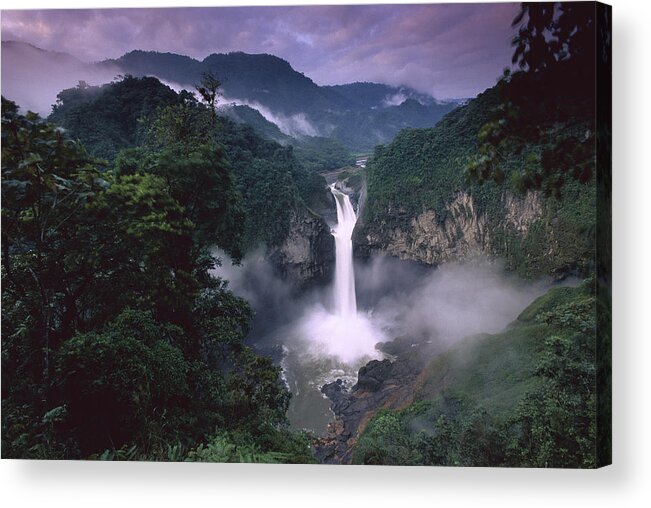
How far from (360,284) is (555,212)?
6.00ft

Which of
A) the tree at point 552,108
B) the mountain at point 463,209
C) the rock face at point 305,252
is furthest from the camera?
the rock face at point 305,252

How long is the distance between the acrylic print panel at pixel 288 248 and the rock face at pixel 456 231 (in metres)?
0.02

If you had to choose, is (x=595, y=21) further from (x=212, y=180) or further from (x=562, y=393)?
(x=212, y=180)

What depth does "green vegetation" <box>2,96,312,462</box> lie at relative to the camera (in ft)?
12.5

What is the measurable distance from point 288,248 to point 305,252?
0.88ft

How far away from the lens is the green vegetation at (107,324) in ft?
12.5

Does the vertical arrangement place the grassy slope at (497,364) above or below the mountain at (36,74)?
below

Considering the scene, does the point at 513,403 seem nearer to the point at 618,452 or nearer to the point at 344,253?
the point at 618,452

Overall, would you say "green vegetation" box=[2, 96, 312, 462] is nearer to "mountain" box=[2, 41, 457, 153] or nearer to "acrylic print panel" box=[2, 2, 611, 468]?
"acrylic print panel" box=[2, 2, 611, 468]

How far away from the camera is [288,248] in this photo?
458cm

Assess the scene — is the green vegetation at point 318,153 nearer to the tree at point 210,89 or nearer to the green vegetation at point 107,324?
the tree at point 210,89

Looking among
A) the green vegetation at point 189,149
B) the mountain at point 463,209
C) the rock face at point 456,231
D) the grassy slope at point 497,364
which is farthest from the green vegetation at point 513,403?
the green vegetation at point 189,149

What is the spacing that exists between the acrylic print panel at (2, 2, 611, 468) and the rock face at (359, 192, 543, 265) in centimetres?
2

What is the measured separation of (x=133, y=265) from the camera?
3.98 meters
